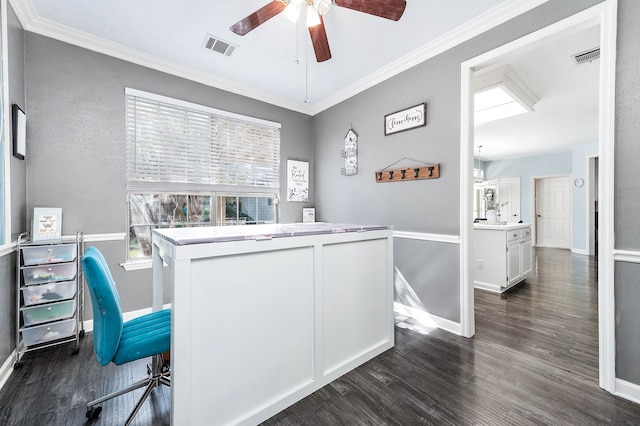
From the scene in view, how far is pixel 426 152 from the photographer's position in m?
2.70

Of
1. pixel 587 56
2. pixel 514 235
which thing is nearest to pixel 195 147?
pixel 587 56

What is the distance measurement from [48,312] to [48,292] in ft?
0.52

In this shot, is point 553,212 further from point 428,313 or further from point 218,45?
point 218,45

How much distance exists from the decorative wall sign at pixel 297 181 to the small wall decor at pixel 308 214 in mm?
157

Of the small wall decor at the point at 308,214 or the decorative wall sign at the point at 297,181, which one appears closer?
the decorative wall sign at the point at 297,181

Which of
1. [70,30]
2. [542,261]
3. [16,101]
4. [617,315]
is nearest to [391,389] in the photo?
[617,315]

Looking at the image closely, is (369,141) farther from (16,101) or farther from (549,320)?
(16,101)

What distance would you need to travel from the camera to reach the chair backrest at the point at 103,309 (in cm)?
117

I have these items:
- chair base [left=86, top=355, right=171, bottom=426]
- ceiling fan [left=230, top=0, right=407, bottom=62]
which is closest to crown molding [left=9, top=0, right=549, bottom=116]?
ceiling fan [left=230, top=0, right=407, bottom=62]

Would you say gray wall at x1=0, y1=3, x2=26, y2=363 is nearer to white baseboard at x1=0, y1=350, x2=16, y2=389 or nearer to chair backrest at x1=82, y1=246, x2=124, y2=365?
white baseboard at x1=0, y1=350, x2=16, y2=389

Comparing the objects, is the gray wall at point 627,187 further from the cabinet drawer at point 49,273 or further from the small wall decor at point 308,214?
the cabinet drawer at point 49,273

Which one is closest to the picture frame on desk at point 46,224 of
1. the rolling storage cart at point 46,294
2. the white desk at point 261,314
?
the rolling storage cart at point 46,294

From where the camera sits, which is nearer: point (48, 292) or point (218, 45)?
point (48, 292)

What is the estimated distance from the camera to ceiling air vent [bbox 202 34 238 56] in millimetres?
2469
